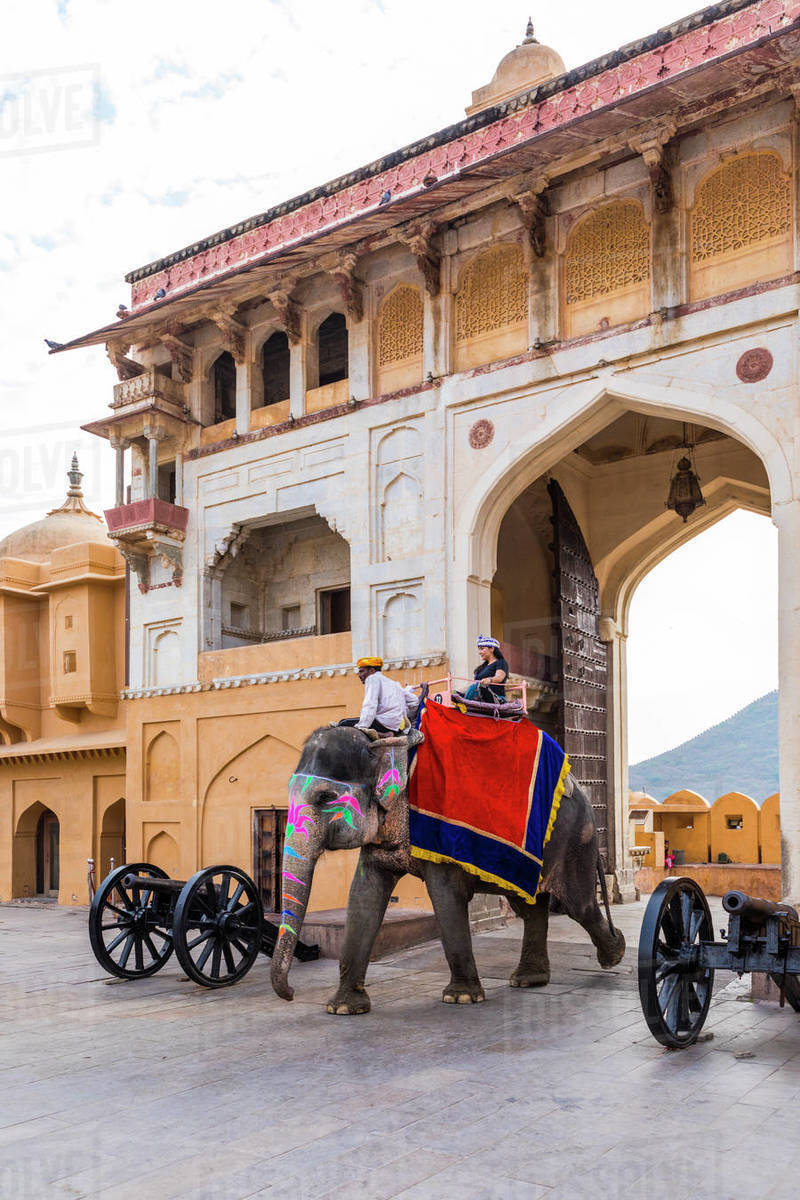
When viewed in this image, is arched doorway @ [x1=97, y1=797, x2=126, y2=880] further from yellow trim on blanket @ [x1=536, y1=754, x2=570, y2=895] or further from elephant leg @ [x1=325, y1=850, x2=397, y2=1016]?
yellow trim on blanket @ [x1=536, y1=754, x2=570, y2=895]

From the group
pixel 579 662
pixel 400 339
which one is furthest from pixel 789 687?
pixel 400 339

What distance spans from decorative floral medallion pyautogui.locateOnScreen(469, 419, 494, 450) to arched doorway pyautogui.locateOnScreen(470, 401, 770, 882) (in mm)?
1884

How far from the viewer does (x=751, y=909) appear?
19.9 feet

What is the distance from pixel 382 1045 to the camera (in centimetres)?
669

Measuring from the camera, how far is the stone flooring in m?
4.33

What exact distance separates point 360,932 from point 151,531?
9135mm

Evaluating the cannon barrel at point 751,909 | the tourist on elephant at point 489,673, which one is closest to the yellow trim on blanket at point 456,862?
the tourist on elephant at point 489,673

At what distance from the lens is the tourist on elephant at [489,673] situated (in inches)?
359

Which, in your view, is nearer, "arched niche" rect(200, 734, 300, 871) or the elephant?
the elephant

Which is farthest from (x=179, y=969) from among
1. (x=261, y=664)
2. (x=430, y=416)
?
(x=430, y=416)

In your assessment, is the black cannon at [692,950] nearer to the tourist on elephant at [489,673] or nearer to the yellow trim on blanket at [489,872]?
the yellow trim on blanket at [489,872]

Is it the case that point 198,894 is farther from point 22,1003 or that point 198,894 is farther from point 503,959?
point 503,959

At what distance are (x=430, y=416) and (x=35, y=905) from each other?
470 inches

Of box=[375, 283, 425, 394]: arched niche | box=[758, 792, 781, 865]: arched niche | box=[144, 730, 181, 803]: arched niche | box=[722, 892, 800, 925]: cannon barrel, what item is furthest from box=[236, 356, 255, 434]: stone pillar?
box=[722, 892, 800, 925]: cannon barrel
